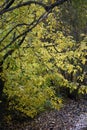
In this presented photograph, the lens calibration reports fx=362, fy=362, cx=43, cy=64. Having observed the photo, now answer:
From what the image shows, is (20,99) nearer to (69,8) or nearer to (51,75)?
(51,75)

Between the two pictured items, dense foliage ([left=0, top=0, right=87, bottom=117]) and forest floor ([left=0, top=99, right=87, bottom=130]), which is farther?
forest floor ([left=0, top=99, right=87, bottom=130])

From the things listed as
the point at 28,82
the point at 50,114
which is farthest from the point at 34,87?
the point at 50,114

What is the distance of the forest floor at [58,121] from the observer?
1541 cm

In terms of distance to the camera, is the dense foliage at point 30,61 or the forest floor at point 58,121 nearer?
the dense foliage at point 30,61

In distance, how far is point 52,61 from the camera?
1297 centimetres

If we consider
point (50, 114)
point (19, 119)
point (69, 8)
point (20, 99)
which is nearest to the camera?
point (20, 99)

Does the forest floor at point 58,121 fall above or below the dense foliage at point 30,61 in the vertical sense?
below

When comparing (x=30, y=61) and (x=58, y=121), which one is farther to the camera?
(x=58, y=121)

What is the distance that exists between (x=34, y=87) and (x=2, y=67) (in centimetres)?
128

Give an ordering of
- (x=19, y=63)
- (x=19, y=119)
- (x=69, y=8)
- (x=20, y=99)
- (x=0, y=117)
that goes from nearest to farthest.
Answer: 1. (x=19, y=63)
2. (x=20, y=99)
3. (x=0, y=117)
4. (x=19, y=119)
5. (x=69, y=8)

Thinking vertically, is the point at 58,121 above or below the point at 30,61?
below

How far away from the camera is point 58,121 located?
16.4 metres

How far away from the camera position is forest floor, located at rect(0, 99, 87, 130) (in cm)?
1541

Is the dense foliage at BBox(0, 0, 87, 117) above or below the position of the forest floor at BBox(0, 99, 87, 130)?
above
